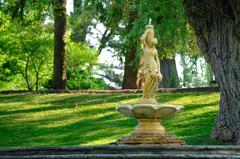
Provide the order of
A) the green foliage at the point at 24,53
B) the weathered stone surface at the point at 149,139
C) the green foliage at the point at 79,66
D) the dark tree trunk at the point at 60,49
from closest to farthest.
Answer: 1. the weathered stone surface at the point at 149,139
2. the dark tree trunk at the point at 60,49
3. the green foliage at the point at 24,53
4. the green foliage at the point at 79,66

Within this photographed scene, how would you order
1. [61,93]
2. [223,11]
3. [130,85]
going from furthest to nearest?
[130,85], [61,93], [223,11]

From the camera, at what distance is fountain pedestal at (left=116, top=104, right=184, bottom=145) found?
1211 centimetres

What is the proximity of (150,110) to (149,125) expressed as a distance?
381 millimetres

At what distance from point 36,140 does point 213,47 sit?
5120 millimetres

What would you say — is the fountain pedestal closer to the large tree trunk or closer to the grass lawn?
the large tree trunk

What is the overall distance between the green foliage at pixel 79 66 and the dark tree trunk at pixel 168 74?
16.8 feet

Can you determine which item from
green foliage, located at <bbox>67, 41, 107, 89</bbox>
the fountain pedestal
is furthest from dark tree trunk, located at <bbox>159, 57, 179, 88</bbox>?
the fountain pedestal

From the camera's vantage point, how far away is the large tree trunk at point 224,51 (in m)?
16.5

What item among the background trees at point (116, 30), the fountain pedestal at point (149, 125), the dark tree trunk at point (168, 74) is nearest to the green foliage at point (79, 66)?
the background trees at point (116, 30)

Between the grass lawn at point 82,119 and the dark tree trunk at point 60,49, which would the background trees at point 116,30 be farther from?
the grass lawn at point 82,119

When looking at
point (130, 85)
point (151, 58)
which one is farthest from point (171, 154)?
point (130, 85)

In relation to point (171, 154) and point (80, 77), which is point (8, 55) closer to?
point (80, 77)

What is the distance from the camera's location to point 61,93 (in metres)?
25.8

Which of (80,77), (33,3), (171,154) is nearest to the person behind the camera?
(171,154)
